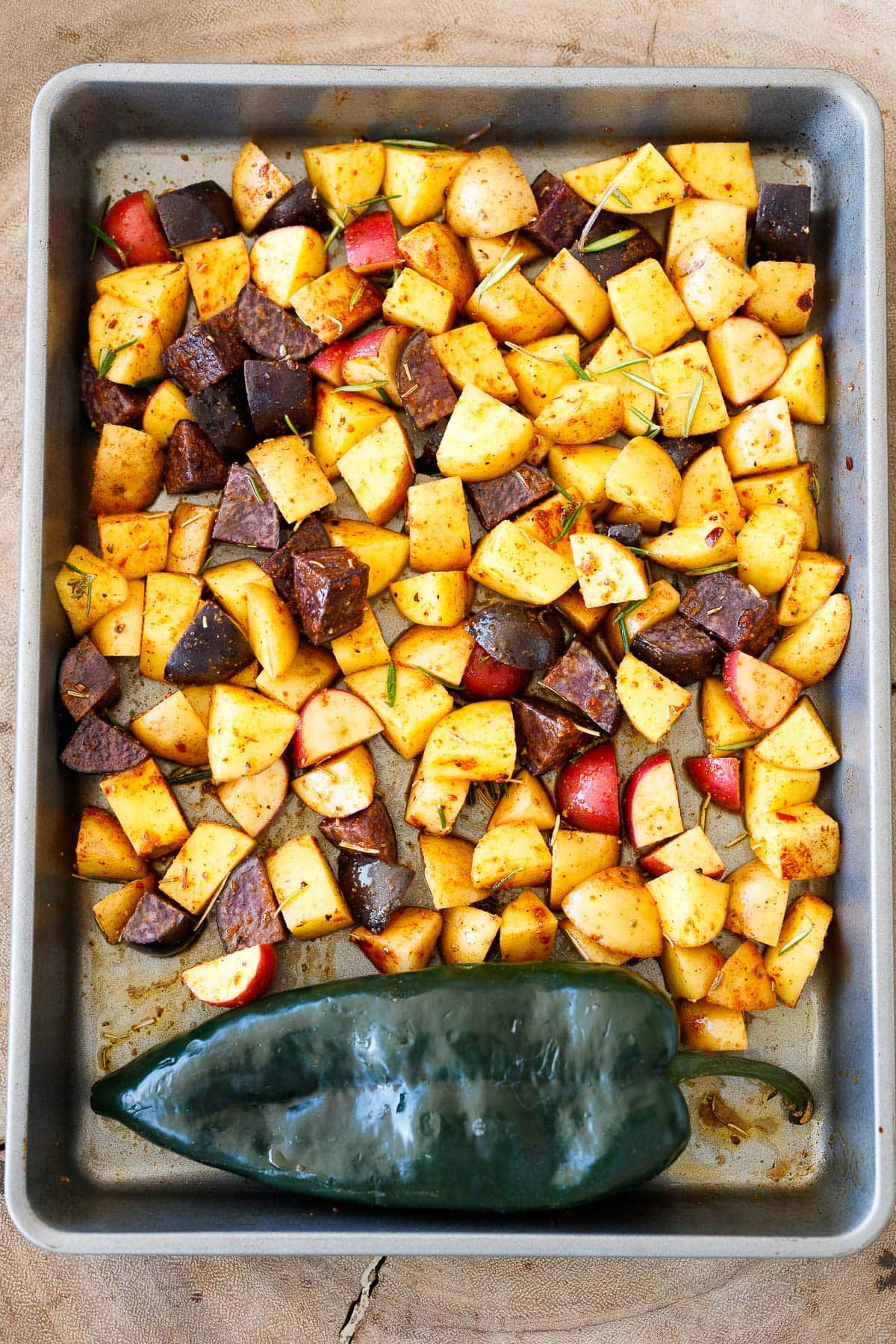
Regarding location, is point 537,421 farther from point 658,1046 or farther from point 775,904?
point 658,1046

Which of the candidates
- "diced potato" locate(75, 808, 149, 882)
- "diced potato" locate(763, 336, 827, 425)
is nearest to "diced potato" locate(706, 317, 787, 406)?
"diced potato" locate(763, 336, 827, 425)

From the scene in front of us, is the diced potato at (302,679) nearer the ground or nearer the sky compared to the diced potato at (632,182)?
nearer the ground

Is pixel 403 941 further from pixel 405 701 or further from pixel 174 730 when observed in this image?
pixel 174 730

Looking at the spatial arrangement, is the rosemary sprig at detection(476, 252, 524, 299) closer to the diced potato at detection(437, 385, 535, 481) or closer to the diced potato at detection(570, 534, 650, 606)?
the diced potato at detection(437, 385, 535, 481)

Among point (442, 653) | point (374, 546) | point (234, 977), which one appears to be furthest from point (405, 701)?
point (234, 977)

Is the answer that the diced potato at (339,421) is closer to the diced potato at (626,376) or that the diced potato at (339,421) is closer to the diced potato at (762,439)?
the diced potato at (626,376)

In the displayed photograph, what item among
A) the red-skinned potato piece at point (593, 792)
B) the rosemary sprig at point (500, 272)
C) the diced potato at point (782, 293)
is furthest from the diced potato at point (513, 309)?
the red-skinned potato piece at point (593, 792)
